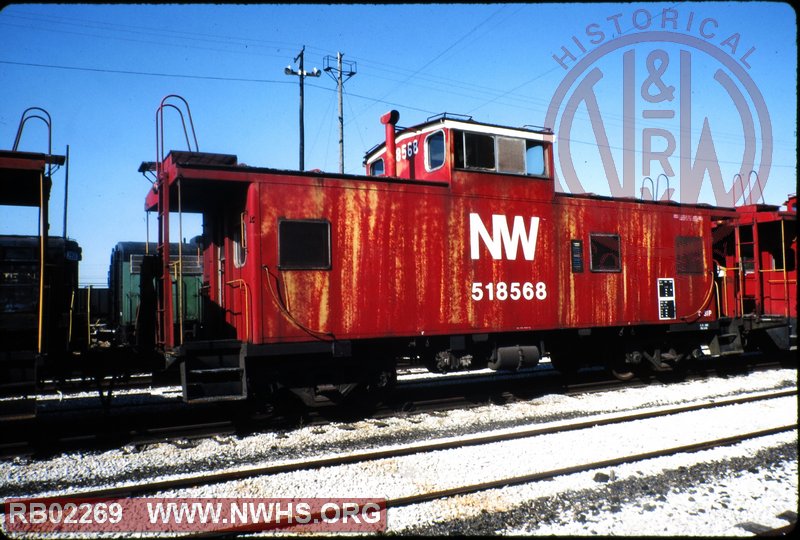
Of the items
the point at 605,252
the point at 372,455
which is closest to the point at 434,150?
the point at 605,252

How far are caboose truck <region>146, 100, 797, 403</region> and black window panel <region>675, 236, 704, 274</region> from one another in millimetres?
39

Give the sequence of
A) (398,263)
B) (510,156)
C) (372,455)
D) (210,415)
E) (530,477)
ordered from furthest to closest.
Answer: (510,156) < (210,415) < (398,263) < (372,455) < (530,477)

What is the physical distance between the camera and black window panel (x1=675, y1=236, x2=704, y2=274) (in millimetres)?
11484

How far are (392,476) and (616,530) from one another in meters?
2.34

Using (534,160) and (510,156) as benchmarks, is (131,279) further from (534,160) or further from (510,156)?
(534,160)

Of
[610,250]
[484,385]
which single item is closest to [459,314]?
[484,385]

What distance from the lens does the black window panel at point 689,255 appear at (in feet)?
37.7

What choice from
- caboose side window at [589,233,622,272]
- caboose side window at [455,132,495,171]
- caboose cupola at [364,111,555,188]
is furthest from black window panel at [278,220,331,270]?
caboose side window at [589,233,622,272]

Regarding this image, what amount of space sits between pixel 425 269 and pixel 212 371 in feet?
11.4

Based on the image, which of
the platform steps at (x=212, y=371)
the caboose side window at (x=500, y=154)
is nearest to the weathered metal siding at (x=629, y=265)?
the caboose side window at (x=500, y=154)

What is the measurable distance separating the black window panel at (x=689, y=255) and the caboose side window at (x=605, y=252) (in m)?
1.86

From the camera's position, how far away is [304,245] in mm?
7961

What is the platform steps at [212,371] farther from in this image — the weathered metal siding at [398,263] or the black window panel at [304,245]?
the black window panel at [304,245]

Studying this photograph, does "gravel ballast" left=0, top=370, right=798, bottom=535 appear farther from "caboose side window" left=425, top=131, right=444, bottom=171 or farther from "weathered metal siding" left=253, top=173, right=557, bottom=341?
"caboose side window" left=425, top=131, right=444, bottom=171
